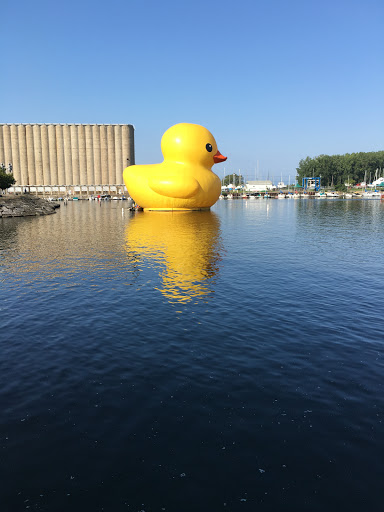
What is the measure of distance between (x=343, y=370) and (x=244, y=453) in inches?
140

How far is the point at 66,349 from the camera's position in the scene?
30.0 feet

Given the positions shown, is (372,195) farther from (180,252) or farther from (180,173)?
(180,252)

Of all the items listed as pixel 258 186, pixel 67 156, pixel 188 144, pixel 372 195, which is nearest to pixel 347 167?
pixel 372 195

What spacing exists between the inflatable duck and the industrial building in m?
97.2

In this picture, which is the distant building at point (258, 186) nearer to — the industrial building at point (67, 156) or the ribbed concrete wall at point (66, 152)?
the ribbed concrete wall at point (66, 152)

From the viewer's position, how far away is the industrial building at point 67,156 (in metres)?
134

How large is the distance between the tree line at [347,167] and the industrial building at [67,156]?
71.2 m

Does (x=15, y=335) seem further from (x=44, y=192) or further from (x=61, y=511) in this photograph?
(x=44, y=192)

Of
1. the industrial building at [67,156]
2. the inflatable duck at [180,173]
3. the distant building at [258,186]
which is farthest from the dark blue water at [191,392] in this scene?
the distant building at [258,186]

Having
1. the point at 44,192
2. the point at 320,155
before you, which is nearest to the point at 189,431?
the point at 44,192

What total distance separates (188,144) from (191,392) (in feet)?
125

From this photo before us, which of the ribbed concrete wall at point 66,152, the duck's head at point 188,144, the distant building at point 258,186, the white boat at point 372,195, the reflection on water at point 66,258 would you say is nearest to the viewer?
the reflection on water at point 66,258

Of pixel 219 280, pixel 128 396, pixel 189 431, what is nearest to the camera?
pixel 189 431

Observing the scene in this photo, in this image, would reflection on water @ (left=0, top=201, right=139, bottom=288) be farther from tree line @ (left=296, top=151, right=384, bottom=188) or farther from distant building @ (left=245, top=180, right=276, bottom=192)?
distant building @ (left=245, top=180, right=276, bottom=192)
